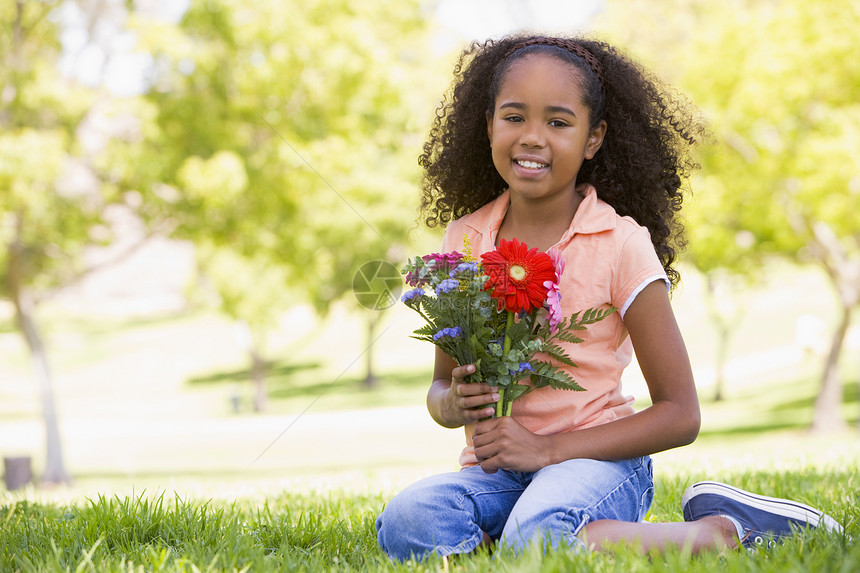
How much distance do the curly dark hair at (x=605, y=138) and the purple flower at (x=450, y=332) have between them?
83 centimetres

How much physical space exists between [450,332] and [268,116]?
28.3 feet

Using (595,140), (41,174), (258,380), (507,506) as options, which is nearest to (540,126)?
(595,140)

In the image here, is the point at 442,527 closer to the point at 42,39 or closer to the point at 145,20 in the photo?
the point at 145,20

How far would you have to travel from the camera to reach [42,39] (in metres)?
11.3

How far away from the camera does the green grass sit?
6.23ft

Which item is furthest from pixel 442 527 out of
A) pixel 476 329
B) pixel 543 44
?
pixel 543 44

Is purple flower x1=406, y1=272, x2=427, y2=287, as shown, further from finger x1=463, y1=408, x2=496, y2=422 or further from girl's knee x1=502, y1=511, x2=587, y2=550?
girl's knee x1=502, y1=511, x2=587, y2=550

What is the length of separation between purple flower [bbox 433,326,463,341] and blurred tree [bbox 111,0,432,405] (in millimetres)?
7882

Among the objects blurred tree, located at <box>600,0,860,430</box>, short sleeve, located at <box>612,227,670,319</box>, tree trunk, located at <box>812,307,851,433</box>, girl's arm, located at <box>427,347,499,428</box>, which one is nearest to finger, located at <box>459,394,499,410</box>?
girl's arm, located at <box>427,347,499,428</box>

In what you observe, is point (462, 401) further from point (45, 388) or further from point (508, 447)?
point (45, 388)

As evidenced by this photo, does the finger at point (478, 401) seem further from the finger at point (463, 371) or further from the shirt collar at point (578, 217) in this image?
the shirt collar at point (578, 217)

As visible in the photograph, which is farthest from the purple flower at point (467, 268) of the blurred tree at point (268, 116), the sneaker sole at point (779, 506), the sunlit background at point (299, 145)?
the blurred tree at point (268, 116)

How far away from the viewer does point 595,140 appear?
2.75 metres

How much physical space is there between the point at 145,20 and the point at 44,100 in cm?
153
